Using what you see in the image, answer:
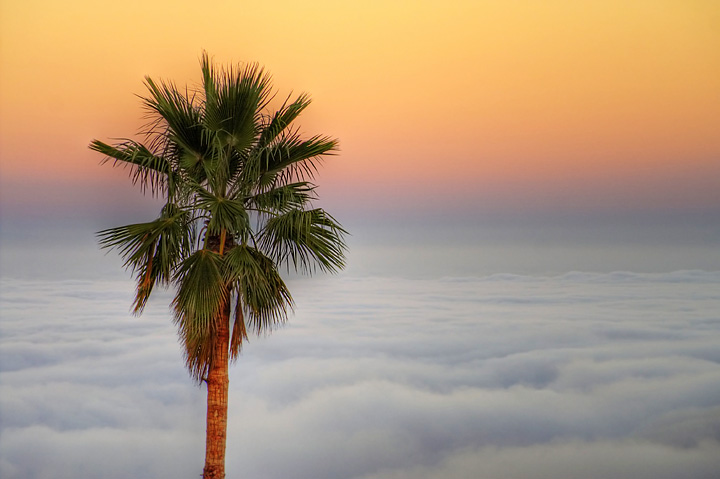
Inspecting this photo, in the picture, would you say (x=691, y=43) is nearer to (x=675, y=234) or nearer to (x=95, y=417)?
(x=675, y=234)

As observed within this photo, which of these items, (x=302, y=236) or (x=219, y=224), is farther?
(x=302, y=236)

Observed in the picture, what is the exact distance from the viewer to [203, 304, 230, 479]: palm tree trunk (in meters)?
5.73

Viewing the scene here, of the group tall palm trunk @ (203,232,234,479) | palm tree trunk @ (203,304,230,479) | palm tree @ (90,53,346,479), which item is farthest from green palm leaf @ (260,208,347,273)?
palm tree trunk @ (203,304,230,479)

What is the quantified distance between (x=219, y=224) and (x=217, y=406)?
1.46 metres

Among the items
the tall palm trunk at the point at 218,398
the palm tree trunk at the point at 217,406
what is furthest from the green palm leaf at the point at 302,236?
the palm tree trunk at the point at 217,406

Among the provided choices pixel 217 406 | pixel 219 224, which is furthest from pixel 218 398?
pixel 219 224

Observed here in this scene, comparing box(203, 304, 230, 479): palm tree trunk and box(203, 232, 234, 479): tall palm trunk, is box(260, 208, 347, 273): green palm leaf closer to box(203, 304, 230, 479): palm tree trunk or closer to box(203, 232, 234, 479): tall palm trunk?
box(203, 232, 234, 479): tall palm trunk

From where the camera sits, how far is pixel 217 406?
227 inches

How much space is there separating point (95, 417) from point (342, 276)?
2748 millimetres

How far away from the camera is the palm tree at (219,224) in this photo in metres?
5.55

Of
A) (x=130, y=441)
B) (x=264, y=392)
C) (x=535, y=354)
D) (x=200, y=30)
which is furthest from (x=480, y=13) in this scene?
(x=130, y=441)

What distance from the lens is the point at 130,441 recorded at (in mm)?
6875

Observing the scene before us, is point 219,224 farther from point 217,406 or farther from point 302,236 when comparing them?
point 217,406

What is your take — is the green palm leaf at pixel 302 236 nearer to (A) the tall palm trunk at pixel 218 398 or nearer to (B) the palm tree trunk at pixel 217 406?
(A) the tall palm trunk at pixel 218 398
